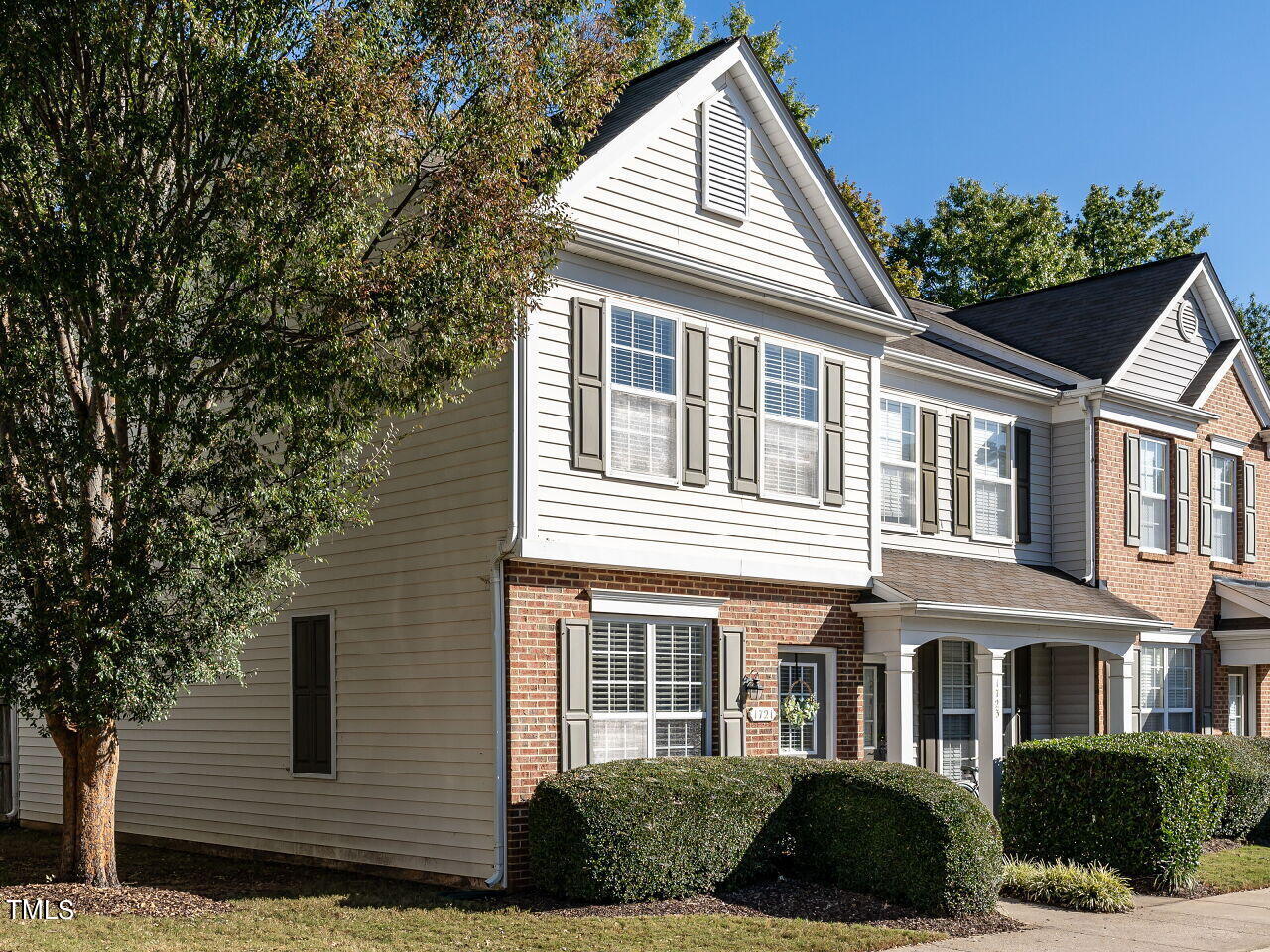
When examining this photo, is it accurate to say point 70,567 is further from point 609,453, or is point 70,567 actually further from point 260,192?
point 609,453

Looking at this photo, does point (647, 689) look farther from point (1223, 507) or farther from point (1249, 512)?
point (1249, 512)

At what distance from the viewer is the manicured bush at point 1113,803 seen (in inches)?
569

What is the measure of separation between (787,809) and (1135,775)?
3.80 meters

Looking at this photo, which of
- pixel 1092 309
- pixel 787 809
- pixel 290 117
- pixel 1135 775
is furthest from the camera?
pixel 1092 309

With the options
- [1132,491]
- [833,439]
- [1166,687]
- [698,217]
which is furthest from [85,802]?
[1166,687]

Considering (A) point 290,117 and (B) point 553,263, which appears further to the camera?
(B) point 553,263

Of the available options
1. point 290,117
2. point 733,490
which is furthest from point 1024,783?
point 290,117

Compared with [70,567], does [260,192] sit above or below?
above

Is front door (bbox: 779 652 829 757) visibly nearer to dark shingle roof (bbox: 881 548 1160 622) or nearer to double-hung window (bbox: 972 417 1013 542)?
dark shingle roof (bbox: 881 548 1160 622)

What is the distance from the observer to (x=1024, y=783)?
15.4 m

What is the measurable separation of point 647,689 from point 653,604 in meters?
0.86

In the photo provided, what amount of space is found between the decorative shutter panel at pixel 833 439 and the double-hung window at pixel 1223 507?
990cm

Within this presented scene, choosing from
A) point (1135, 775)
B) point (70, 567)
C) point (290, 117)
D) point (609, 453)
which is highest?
point (290, 117)

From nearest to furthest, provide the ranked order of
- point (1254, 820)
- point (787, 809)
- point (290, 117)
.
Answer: point (290, 117)
point (787, 809)
point (1254, 820)
